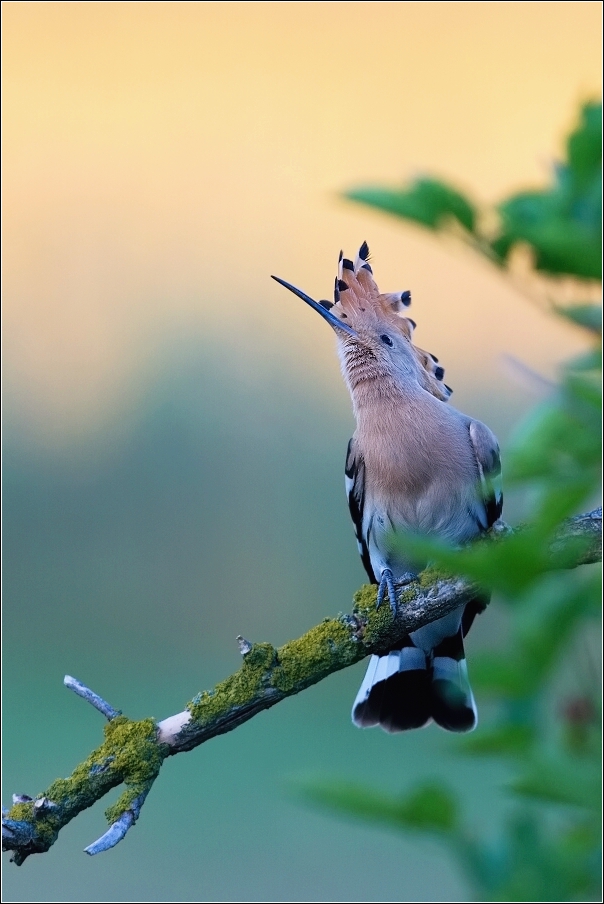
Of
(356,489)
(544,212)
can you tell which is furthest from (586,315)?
(356,489)

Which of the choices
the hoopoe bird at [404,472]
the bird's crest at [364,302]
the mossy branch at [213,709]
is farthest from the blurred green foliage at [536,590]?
the bird's crest at [364,302]

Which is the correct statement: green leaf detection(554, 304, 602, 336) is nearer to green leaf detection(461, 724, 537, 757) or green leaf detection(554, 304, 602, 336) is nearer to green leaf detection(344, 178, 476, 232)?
green leaf detection(344, 178, 476, 232)

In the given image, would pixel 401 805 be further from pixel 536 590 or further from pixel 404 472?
pixel 404 472

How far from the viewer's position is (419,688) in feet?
6.22

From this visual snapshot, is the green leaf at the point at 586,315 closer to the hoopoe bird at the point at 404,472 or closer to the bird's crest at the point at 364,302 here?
the hoopoe bird at the point at 404,472

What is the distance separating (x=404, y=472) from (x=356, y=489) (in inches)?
7.2

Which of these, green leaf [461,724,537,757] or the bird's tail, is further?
the bird's tail

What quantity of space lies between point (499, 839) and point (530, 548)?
162mm

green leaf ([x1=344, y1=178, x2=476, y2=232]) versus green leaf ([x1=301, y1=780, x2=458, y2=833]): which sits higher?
green leaf ([x1=344, y1=178, x2=476, y2=232])

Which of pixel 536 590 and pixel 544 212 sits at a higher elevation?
pixel 544 212

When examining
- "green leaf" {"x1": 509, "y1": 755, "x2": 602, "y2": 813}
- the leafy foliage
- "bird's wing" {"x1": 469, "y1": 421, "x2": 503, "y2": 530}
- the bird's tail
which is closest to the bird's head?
"bird's wing" {"x1": 469, "y1": 421, "x2": 503, "y2": 530}

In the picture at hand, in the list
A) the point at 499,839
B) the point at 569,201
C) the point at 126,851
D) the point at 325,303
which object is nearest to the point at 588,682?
the point at 499,839

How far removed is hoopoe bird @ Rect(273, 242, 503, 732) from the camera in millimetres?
1729

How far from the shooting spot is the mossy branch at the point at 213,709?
115cm
